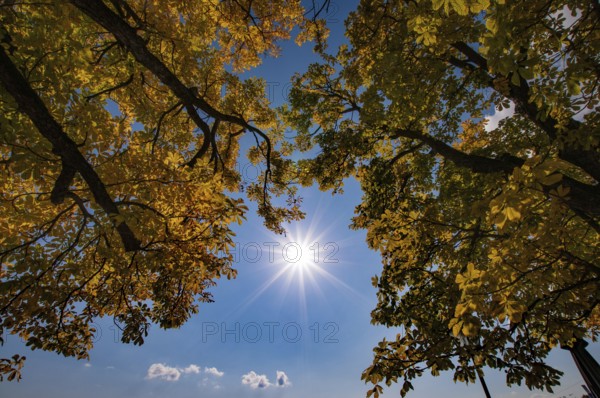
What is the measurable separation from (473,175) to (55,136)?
29.3 ft

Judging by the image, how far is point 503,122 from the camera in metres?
7.46

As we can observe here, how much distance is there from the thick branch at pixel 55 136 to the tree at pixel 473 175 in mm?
4163

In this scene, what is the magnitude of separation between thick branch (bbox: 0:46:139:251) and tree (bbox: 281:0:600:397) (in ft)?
13.7

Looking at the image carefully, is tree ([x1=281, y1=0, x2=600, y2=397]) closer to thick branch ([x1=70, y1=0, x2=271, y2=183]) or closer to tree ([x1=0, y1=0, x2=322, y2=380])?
tree ([x1=0, y1=0, x2=322, y2=380])

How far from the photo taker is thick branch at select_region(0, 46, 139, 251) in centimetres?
312

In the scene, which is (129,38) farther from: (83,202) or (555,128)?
(555,128)

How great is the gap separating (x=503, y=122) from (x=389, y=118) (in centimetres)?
365

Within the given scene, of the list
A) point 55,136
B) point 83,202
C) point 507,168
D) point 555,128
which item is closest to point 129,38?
point 55,136

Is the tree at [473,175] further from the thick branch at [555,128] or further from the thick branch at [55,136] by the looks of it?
the thick branch at [55,136]

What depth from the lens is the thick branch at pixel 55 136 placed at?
10.2 feet

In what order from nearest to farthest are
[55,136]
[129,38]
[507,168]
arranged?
[55,136], [129,38], [507,168]

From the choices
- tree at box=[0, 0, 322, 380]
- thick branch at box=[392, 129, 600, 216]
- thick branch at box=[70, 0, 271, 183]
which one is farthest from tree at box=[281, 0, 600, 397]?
thick branch at box=[70, 0, 271, 183]

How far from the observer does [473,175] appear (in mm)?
7219

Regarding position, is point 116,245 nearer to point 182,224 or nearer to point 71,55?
point 182,224
